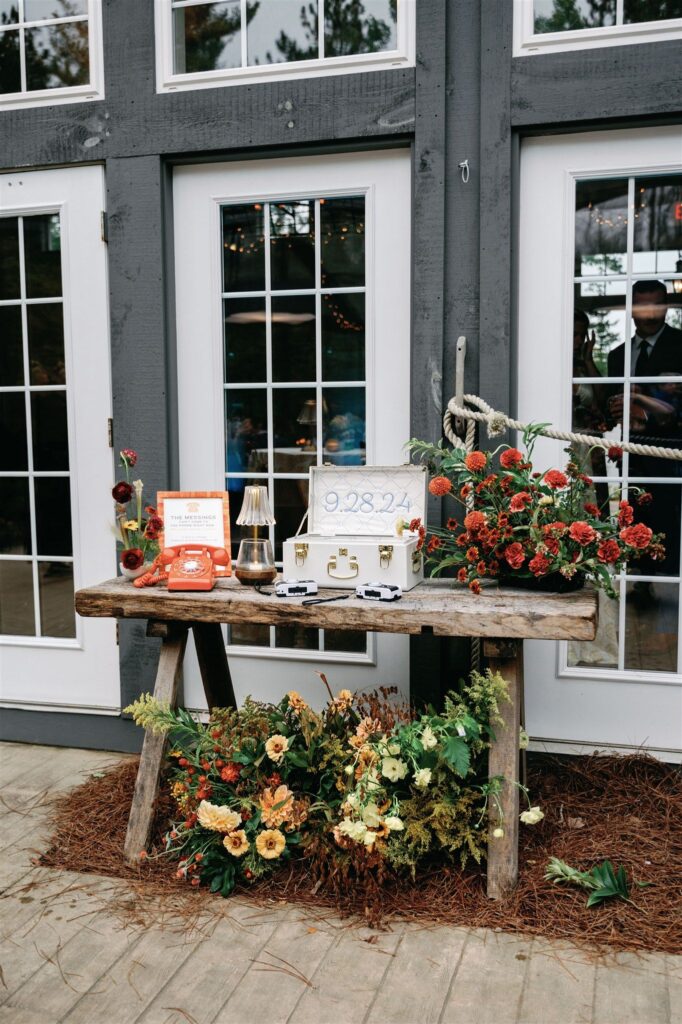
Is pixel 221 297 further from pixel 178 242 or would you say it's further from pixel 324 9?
pixel 324 9

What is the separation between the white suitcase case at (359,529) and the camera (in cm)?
258

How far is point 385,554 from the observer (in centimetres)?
257

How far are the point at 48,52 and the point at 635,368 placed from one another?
242cm

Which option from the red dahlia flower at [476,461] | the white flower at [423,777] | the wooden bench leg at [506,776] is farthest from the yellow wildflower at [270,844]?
the red dahlia flower at [476,461]

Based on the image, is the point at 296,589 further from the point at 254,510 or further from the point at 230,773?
the point at 230,773

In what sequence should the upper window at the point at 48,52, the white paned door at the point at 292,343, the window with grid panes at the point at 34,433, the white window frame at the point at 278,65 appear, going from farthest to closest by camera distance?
the window with grid panes at the point at 34,433 < the upper window at the point at 48,52 < the white paned door at the point at 292,343 < the white window frame at the point at 278,65

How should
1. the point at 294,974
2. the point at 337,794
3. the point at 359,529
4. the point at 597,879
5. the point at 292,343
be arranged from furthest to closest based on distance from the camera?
the point at 292,343 < the point at 359,529 < the point at 337,794 < the point at 597,879 < the point at 294,974

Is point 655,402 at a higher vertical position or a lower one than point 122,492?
higher

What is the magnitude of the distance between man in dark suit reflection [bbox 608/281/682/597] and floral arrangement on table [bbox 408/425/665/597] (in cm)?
41

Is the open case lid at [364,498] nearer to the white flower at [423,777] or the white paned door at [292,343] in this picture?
the white paned door at [292,343]

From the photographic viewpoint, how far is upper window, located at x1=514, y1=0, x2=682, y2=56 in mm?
2758

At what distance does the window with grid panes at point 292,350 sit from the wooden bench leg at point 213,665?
406 millimetres

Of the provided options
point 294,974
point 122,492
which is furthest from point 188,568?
point 294,974

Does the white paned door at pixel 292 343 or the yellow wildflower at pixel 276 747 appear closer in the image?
the yellow wildflower at pixel 276 747
